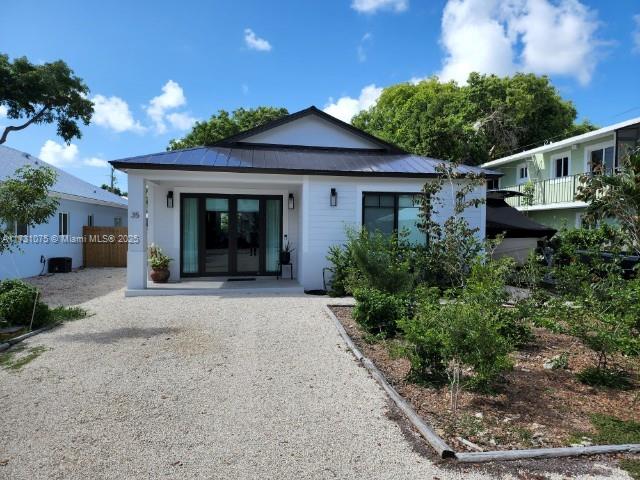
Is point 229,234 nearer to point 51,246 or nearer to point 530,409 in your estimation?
point 51,246

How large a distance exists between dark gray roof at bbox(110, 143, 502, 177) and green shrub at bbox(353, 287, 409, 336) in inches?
199

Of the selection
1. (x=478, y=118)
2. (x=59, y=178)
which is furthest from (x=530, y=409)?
(x=478, y=118)

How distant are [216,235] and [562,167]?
1688cm

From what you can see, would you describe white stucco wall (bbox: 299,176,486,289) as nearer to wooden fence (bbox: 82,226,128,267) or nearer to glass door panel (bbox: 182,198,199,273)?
glass door panel (bbox: 182,198,199,273)

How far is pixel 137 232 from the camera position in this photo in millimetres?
10273

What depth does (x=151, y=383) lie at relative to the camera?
185 inches

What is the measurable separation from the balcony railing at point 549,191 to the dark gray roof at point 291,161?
345 inches

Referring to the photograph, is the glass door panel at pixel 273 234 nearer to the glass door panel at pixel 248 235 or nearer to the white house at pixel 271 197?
Answer: the white house at pixel 271 197

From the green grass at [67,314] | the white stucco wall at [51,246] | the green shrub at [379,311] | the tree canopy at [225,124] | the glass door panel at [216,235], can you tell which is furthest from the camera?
the tree canopy at [225,124]

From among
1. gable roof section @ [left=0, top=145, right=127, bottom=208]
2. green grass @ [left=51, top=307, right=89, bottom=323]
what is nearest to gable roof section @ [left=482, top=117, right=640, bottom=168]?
green grass @ [left=51, top=307, right=89, bottom=323]

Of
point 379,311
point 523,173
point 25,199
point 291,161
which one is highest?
point 523,173

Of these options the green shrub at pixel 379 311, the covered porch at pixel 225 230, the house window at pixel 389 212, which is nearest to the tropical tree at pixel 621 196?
the green shrub at pixel 379 311

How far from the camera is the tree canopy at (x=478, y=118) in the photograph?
2386 centimetres

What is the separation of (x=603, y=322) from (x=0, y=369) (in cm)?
718
